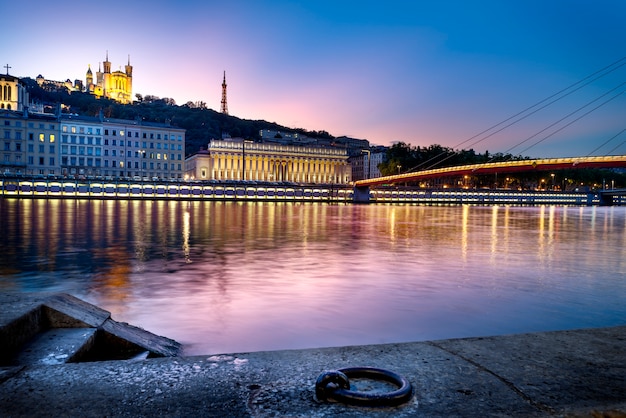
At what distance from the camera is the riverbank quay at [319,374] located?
245 centimetres

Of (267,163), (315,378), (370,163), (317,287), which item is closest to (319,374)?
(315,378)

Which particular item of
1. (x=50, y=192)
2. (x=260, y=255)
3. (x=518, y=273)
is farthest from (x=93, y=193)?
(x=518, y=273)

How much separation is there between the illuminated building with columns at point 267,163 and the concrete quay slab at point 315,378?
13957 cm

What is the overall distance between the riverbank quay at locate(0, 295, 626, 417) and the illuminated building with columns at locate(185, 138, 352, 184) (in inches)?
5495

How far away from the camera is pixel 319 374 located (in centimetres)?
291

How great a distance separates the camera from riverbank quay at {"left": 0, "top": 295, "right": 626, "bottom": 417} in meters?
2.45

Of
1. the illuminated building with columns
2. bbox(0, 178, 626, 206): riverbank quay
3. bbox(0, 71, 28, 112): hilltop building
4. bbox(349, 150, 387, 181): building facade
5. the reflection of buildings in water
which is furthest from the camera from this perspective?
bbox(349, 150, 387, 181): building facade

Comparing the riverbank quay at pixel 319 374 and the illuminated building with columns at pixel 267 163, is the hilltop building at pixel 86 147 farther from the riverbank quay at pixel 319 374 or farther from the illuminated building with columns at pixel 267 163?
the riverbank quay at pixel 319 374

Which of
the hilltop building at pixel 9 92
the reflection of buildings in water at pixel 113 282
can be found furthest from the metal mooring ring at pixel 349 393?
the hilltop building at pixel 9 92

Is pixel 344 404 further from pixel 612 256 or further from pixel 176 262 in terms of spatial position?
pixel 612 256

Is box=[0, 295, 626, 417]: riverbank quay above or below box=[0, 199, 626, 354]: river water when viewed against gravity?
above

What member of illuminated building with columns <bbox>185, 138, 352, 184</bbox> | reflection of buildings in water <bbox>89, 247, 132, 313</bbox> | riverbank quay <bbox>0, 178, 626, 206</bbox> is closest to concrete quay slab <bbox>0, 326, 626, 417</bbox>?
reflection of buildings in water <bbox>89, 247, 132, 313</bbox>

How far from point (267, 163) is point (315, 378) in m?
156

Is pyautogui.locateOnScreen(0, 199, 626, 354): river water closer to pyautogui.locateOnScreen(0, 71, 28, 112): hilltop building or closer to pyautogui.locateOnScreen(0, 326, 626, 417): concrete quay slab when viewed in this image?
pyautogui.locateOnScreen(0, 326, 626, 417): concrete quay slab
